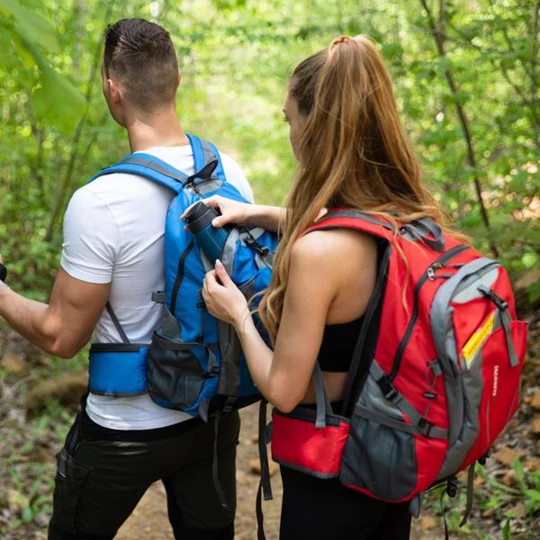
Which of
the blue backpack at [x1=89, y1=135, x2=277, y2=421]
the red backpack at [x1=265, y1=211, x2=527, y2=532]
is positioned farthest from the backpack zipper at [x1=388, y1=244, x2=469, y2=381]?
the blue backpack at [x1=89, y1=135, x2=277, y2=421]

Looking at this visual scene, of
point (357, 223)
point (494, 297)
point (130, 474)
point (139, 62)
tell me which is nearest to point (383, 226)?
point (357, 223)

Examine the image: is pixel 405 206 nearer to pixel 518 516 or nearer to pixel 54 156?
pixel 518 516

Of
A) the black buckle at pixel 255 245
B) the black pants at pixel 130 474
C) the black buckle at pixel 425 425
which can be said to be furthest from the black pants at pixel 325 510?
the black buckle at pixel 255 245

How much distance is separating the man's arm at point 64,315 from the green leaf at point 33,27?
69cm

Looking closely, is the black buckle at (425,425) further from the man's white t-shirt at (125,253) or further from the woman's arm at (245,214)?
the man's white t-shirt at (125,253)

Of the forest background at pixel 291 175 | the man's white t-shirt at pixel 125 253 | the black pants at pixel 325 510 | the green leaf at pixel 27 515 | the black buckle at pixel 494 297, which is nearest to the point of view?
the black buckle at pixel 494 297

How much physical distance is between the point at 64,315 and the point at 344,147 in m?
0.99

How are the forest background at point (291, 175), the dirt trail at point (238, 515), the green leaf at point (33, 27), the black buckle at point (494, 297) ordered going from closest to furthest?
the green leaf at point (33, 27)
the black buckle at point (494, 297)
the forest background at point (291, 175)
the dirt trail at point (238, 515)

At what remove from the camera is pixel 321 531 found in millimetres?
1899

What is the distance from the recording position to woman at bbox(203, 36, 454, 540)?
1.74 metres

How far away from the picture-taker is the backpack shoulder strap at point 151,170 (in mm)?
2156

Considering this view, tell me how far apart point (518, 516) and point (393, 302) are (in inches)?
95.0

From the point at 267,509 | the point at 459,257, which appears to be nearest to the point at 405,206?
the point at 459,257

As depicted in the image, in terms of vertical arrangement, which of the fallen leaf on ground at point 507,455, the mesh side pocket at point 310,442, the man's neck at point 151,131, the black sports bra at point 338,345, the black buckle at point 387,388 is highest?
the man's neck at point 151,131
